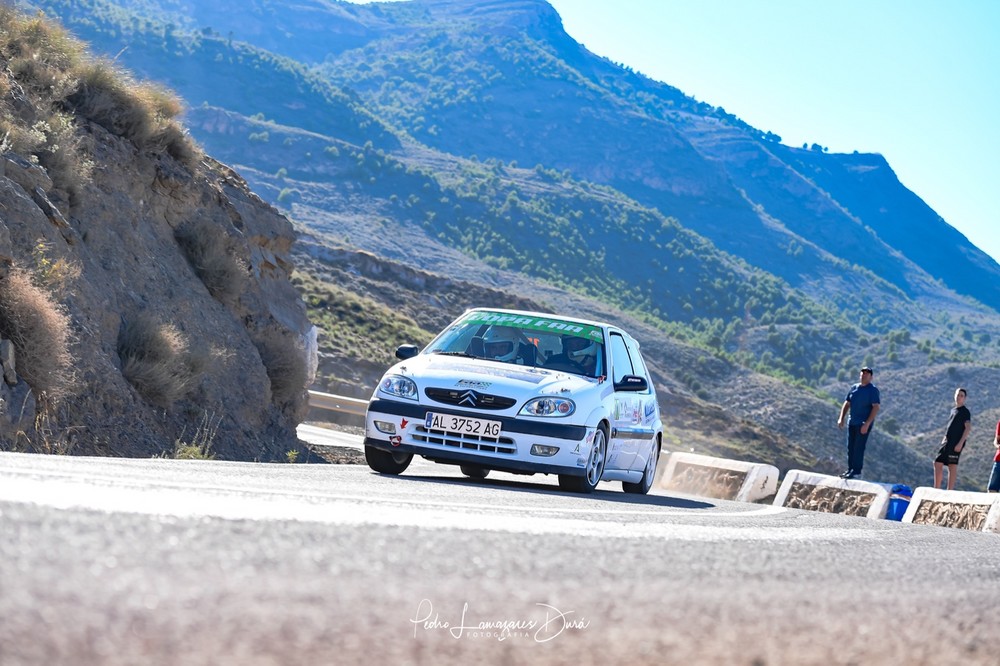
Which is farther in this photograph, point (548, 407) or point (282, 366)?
point (282, 366)

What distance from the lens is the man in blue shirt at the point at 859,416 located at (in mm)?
17422

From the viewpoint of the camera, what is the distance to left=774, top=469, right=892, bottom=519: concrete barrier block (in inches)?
555

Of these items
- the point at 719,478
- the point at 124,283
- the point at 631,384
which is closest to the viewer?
the point at 631,384

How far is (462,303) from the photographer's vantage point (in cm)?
7856

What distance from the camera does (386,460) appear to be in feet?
35.8

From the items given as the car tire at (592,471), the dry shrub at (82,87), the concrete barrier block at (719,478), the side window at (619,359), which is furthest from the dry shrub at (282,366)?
the car tire at (592,471)

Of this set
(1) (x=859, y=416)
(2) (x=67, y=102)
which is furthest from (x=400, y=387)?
(1) (x=859, y=416)

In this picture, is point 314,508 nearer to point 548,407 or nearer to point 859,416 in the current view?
point 548,407

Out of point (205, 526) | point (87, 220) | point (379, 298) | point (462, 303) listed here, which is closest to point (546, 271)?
point (462, 303)

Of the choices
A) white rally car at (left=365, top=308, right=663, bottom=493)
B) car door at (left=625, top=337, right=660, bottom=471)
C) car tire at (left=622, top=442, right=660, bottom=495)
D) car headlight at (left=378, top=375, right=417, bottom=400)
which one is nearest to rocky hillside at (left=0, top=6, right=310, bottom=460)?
car headlight at (left=378, top=375, right=417, bottom=400)

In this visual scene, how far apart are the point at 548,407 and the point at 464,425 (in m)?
0.75

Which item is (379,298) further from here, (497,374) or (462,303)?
(497,374)

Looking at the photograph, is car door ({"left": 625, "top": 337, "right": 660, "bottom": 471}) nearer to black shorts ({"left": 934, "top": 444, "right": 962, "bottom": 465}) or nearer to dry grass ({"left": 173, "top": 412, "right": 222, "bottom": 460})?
dry grass ({"left": 173, "top": 412, "right": 222, "bottom": 460})

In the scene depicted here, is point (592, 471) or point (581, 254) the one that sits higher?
A: point (592, 471)
